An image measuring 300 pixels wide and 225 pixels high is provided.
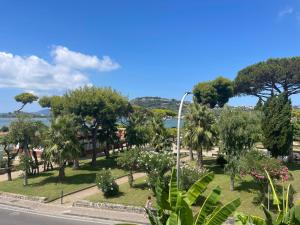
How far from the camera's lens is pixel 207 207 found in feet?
28.9

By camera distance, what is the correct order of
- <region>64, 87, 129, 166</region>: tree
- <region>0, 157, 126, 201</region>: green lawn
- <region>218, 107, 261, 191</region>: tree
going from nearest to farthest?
<region>0, 157, 126, 201</region>: green lawn < <region>218, 107, 261, 191</region>: tree < <region>64, 87, 129, 166</region>: tree

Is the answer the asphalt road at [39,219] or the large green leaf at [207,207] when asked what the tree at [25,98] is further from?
the large green leaf at [207,207]

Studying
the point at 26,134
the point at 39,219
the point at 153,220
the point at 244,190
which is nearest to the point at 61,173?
the point at 26,134

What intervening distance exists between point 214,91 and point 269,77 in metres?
12.6

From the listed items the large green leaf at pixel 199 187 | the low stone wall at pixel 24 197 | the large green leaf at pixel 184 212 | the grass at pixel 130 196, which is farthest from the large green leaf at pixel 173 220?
the low stone wall at pixel 24 197

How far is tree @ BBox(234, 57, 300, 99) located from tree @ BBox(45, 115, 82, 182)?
53377 mm

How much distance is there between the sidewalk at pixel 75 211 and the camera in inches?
965

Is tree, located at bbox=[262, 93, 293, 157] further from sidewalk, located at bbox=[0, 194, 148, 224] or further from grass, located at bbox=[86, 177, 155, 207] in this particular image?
sidewalk, located at bbox=[0, 194, 148, 224]

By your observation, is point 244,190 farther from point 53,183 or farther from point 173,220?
point 173,220

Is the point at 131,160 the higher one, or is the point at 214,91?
the point at 214,91

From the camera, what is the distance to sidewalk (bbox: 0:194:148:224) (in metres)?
24.5

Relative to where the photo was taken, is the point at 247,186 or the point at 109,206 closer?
the point at 109,206

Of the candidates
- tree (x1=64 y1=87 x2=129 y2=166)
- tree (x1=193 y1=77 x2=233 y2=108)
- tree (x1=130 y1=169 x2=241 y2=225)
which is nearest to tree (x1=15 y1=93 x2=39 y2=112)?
tree (x1=193 y1=77 x2=233 y2=108)

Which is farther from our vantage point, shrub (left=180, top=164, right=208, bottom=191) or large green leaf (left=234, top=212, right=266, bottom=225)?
shrub (left=180, top=164, right=208, bottom=191)
